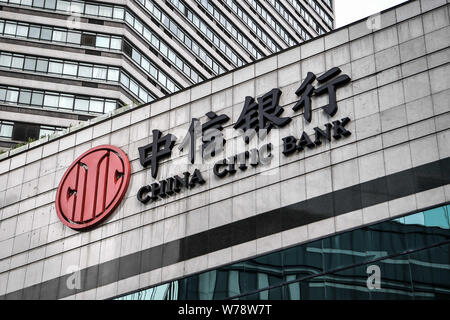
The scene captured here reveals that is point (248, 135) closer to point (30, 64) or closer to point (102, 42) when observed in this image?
point (30, 64)

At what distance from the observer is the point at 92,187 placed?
41.5m

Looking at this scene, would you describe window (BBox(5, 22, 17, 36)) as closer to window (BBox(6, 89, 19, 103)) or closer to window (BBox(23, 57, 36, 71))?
window (BBox(23, 57, 36, 71))

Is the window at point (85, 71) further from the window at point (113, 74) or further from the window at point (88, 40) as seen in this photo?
the window at point (88, 40)

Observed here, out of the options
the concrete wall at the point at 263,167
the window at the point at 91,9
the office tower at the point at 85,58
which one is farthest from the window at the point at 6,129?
the concrete wall at the point at 263,167

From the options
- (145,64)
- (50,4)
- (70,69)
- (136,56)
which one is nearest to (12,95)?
(70,69)

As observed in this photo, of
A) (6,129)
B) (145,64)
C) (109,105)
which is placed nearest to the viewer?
(6,129)

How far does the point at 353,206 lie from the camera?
33.1 meters

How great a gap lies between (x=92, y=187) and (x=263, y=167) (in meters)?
9.97

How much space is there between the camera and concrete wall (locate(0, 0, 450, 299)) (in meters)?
33.0

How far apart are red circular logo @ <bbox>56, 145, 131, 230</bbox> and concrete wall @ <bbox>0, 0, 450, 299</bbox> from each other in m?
0.51

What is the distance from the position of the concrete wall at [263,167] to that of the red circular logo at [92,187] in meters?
0.51

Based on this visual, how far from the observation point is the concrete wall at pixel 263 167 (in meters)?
33.0
